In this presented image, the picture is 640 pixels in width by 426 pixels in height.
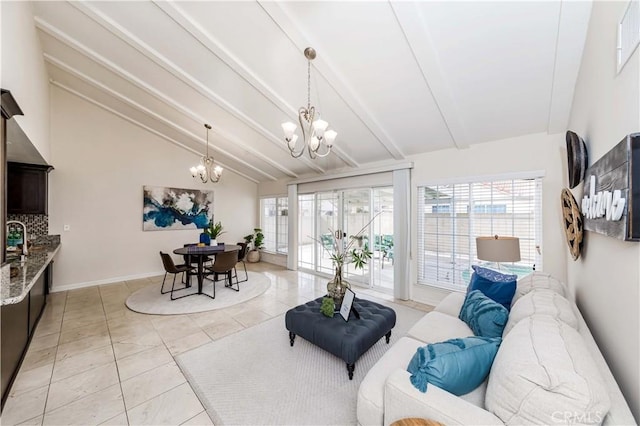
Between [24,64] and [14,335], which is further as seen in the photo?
[24,64]

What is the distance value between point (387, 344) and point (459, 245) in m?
1.96

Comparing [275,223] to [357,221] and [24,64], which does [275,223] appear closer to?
[357,221]

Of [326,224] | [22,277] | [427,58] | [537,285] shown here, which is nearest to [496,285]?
[537,285]

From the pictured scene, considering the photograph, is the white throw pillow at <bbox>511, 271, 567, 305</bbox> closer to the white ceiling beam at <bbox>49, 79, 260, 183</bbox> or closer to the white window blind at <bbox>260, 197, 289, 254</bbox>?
the white window blind at <bbox>260, 197, 289, 254</bbox>

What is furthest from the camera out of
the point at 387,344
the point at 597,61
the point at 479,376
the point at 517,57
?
the point at 387,344

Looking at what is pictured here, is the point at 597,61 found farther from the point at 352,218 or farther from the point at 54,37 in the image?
the point at 54,37

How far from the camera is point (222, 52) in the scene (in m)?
2.81

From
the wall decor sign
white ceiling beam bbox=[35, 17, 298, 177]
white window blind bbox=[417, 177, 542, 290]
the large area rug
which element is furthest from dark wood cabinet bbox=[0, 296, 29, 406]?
white window blind bbox=[417, 177, 542, 290]

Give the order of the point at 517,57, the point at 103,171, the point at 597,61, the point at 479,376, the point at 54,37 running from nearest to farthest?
the point at 479,376 < the point at 597,61 < the point at 517,57 < the point at 54,37 < the point at 103,171

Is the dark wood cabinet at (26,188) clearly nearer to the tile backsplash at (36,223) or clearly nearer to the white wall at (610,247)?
the tile backsplash at (36,223)

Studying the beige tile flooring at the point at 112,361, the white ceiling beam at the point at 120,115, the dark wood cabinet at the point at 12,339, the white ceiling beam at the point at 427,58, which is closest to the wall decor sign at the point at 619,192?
the white ceiling beam at the point at 427,58

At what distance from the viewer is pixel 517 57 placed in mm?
2297

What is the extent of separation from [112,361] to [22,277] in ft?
3.69

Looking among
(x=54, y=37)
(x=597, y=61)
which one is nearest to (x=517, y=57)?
(x=597, y=61)
